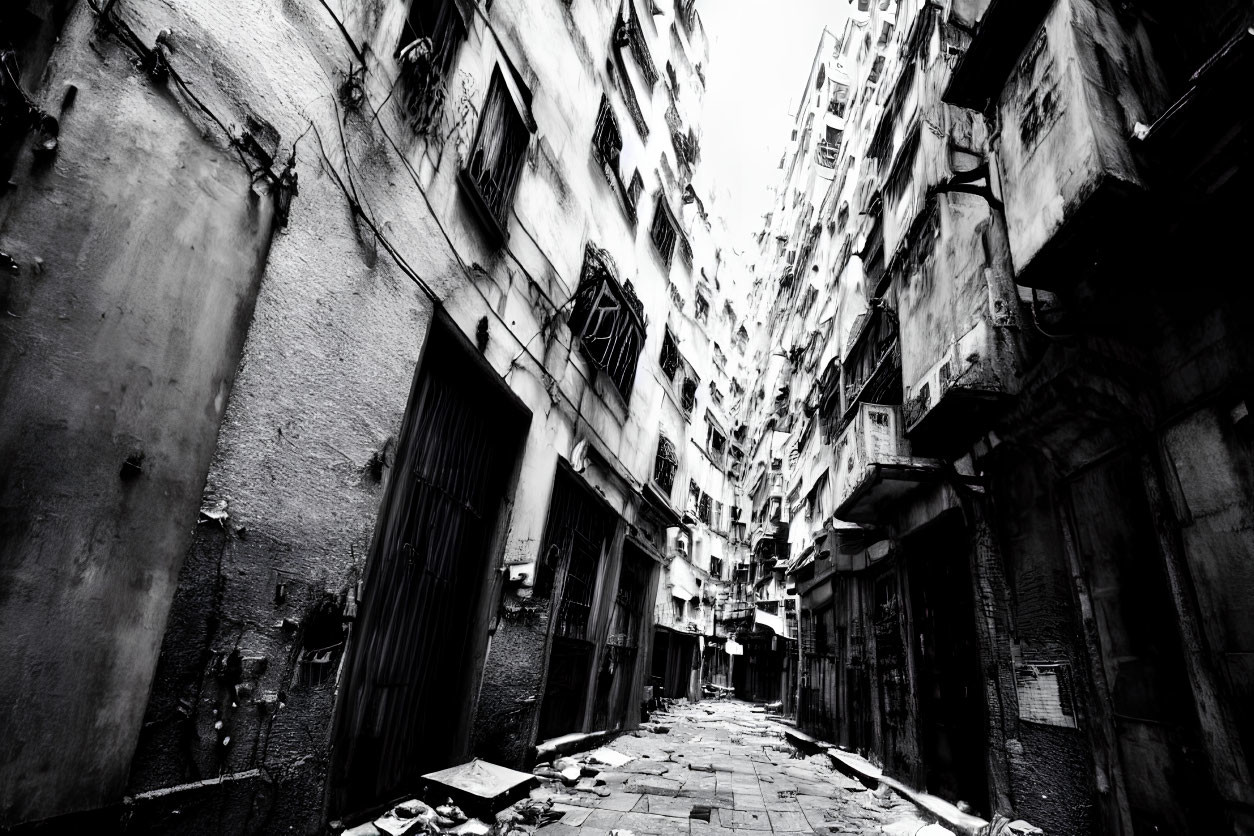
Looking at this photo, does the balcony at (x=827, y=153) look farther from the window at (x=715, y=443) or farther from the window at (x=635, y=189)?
the window at (x=635, y=189)

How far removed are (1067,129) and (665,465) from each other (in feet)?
38.0

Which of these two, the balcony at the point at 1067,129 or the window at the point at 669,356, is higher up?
the window at the point at 669,356

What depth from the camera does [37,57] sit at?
2549 mm

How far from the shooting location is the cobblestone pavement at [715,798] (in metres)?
5.61

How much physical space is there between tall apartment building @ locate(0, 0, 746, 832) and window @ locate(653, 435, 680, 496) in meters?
6.74

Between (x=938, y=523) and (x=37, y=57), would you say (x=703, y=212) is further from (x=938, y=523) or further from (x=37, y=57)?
(x=37, y=57)

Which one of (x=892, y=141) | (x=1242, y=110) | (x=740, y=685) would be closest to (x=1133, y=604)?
(x=1242, y=110)

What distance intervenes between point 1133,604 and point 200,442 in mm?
7259

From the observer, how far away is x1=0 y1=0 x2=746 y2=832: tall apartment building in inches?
99.5

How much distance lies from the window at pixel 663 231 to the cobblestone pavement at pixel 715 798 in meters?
11.2

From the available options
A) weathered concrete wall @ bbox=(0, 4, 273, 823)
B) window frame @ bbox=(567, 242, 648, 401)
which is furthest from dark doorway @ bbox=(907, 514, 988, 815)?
weathered concrete wall @ bbox=(0, 4, 273, 823)

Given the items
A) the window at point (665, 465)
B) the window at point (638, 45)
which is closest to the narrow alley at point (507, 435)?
the window at point (638, 45)

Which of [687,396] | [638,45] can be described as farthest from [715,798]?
[638,45]

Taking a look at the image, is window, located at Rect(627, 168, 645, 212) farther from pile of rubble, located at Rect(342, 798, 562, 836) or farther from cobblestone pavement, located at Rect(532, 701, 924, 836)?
pile of rubble, located at Rect(342, 798, 562, 836)
